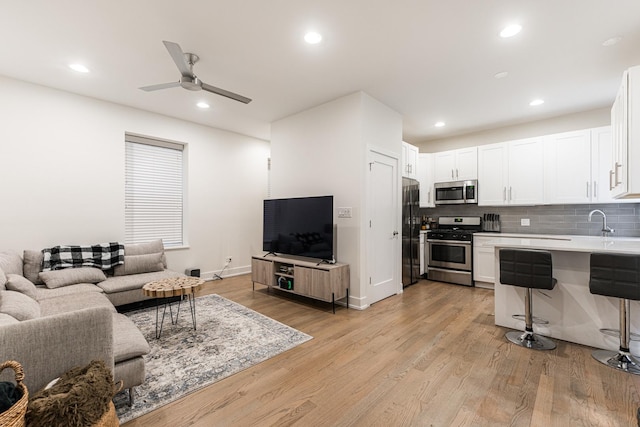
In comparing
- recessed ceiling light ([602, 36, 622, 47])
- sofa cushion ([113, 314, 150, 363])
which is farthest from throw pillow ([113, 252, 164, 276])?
recessed ceiling light ([602, 36, 622, 47])

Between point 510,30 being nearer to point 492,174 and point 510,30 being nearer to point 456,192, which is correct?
point 492,174

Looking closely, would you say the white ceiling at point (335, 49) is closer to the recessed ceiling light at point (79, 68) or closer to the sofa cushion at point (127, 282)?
the recessed ceiling light at point (79, 68)

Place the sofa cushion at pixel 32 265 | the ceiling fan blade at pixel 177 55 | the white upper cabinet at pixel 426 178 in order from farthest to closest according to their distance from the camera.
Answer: the white upper cabinet at pixel 426 178 < the sofa cushion at pixel 32 265 < the ceiling fan blade at pixel 177 55

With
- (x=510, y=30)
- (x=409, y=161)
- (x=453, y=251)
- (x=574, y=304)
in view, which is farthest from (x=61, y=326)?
(x=453, y=251)

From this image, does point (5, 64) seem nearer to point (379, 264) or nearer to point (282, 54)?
point (282, 54)

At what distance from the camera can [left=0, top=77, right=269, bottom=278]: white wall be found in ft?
11.8

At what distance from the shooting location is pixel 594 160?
14.1 feet

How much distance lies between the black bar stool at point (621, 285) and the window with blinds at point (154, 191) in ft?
18.7

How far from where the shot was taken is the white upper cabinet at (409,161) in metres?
5.21

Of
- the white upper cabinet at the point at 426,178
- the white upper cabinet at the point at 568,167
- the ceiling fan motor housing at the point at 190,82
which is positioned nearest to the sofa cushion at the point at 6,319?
the ceiling fan motor housing at the point at 190,82

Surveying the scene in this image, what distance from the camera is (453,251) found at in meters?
5.27

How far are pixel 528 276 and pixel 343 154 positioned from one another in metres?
2.55

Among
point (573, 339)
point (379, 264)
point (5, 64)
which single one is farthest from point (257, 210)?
point (573, 339)

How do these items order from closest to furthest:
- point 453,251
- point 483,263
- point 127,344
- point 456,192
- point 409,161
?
point 127,344 → point 483,263 → point 453,251 → point 409,161 → point 456,192
